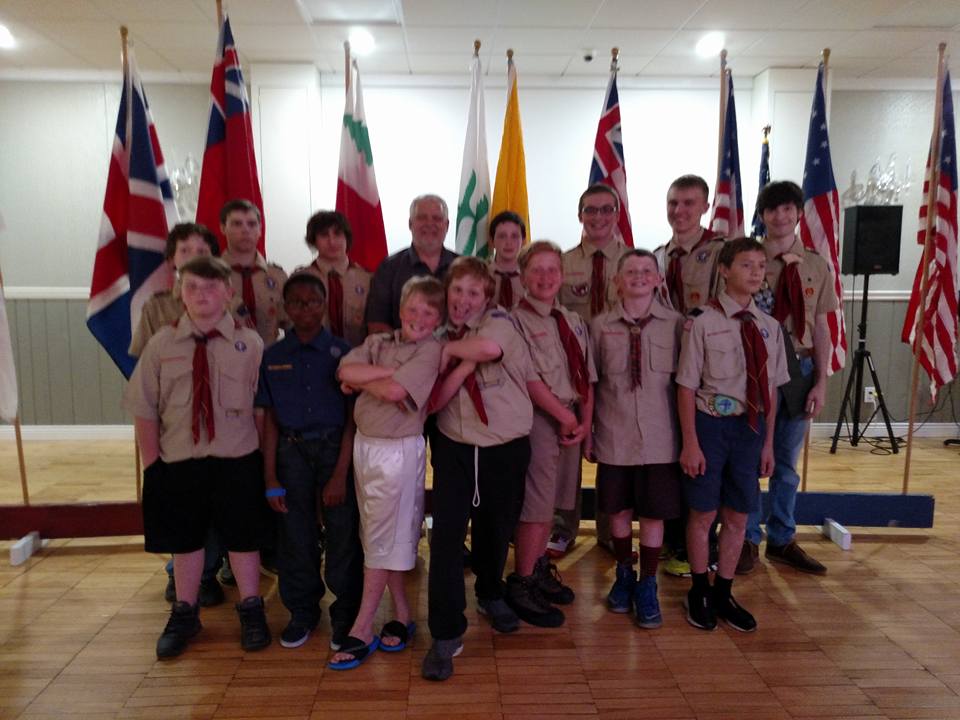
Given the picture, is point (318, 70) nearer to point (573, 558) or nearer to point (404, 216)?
point (404, 216)

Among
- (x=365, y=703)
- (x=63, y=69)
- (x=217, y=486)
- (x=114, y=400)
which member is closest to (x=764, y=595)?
(x=365, y=703)

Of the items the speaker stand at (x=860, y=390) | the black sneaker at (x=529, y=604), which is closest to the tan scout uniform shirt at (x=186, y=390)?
the black sneaker at (x=529, y=604)

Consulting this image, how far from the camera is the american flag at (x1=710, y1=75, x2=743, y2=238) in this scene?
3.78 meters

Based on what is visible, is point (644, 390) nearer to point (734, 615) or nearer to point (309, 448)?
point (734, 615)

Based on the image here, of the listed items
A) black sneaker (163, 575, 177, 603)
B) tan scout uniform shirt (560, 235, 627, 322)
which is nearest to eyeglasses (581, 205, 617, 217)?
tan scout uniform shirt (560, 235, 627, 322)

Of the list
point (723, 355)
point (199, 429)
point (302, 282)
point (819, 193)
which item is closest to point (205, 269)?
point (302, 282)

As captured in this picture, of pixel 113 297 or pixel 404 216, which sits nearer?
pixel 113 297

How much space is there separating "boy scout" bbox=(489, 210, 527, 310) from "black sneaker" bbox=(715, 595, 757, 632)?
56.6 inches

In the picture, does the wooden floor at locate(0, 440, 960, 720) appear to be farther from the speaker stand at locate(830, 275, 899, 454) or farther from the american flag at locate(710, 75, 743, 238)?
the speaker stand at locate(830, 275, 899, 454)

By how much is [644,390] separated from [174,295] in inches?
71.5

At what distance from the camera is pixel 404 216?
18.7 feet

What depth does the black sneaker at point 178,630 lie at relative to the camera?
2.37 metres

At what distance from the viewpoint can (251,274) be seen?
281 centimetres

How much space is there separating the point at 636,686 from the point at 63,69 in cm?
595
